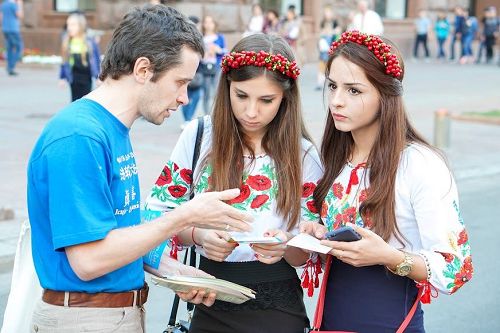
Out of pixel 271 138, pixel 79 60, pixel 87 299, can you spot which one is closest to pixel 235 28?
pixel 79 60

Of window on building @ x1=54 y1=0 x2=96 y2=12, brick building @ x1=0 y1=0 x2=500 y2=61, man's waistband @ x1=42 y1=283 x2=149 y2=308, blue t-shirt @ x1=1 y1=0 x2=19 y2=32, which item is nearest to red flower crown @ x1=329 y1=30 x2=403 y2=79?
man's waistband @ x1=42 y1=283 x2=149 y2=308

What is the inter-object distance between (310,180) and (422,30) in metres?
27.1

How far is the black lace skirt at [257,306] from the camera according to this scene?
122 inches

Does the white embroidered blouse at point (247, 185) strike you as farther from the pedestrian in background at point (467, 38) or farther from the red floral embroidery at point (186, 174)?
the pedestrian in background at point (467, 38)

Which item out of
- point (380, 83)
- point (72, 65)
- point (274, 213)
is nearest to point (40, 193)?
point (274, 213)

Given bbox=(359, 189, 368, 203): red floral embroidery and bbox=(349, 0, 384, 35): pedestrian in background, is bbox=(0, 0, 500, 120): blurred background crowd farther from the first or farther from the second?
bbox=(359, 189, 368, 203): red floral embroidery

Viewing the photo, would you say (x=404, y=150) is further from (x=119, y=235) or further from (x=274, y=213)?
(x=119, y=235)

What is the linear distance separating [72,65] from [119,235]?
10507 millimetres

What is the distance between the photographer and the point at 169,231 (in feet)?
8.14

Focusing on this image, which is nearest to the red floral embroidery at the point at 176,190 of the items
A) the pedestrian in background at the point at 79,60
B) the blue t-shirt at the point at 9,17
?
the pedestrian in background at the point at 79,60

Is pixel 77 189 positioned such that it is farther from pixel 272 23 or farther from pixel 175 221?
pixel 272 23

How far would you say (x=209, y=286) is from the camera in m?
2.74

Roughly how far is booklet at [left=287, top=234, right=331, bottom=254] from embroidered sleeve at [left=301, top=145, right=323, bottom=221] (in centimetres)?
39

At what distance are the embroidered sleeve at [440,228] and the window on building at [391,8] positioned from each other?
1081 inches
